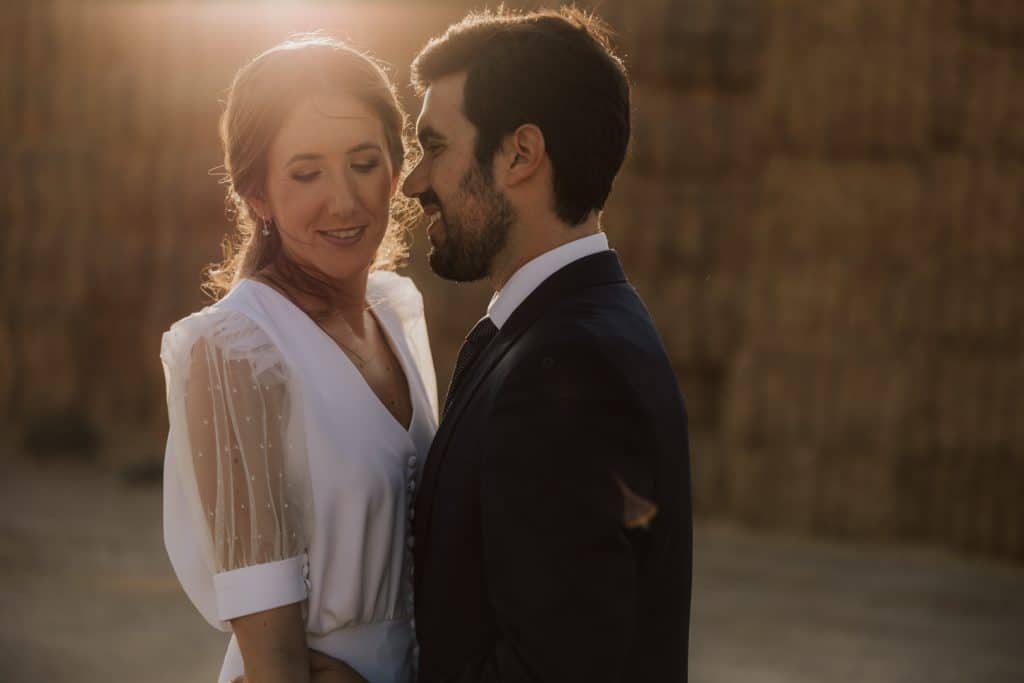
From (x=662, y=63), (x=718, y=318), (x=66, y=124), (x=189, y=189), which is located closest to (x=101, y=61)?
(x=66, y=124)

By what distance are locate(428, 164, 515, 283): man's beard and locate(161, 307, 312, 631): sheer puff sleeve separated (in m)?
0.38

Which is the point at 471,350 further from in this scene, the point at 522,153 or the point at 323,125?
the point at 323,125

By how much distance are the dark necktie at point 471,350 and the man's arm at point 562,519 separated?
397mm

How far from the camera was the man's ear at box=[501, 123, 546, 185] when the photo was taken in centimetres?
232

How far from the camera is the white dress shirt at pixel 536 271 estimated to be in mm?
2336

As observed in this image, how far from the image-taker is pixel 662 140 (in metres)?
10.0

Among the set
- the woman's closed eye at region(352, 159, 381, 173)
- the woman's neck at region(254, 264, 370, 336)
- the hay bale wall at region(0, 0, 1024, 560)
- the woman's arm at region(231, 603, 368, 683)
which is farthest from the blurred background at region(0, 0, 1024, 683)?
the woman's arm at region(231, 603, 368, 683)

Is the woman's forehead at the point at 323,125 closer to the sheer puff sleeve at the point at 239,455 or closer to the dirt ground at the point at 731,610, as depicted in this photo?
the sheer puff sleeve at the point at 239,455

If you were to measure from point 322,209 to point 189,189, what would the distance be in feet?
31.5

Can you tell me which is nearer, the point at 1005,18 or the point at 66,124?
the point at 1005,18

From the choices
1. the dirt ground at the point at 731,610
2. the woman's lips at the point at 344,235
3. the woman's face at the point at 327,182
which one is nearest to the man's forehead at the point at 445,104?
the woman's face at the point at 327,182

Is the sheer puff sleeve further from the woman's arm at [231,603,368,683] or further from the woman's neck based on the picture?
the woman's neck

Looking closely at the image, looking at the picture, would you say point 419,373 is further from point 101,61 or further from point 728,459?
point 101,61

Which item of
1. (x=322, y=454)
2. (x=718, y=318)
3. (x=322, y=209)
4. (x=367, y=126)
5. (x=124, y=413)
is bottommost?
(x=124, y=413)
